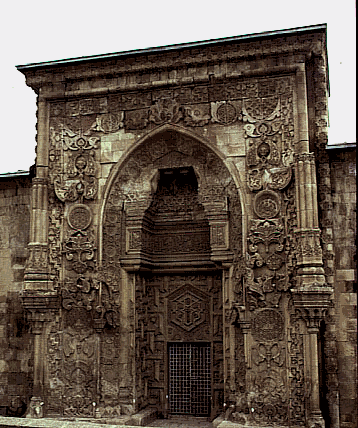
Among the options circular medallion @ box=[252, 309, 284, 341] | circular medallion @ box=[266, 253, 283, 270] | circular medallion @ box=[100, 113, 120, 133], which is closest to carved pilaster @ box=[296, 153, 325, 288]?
circular medallion @ box=[266, 253, 283, 270]

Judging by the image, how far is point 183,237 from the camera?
1319 centimetres

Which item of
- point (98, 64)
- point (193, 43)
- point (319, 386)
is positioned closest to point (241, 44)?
point (193, 43)

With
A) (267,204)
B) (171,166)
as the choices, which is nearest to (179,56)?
(171,166)

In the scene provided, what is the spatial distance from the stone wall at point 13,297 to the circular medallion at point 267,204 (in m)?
5.72

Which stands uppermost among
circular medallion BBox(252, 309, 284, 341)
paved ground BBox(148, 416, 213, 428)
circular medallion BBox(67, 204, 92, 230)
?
circular medallion BBox(67, 204, 92, 230)

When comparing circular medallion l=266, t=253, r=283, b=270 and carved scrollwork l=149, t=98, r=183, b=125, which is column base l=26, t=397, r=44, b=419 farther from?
carved scrollwork l=149, t=98, r=183, b=125

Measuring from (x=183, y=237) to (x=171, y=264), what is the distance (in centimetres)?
70

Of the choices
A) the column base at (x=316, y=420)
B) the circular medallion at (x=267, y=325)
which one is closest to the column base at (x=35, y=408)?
the circular medallion at (x=267, y=325)

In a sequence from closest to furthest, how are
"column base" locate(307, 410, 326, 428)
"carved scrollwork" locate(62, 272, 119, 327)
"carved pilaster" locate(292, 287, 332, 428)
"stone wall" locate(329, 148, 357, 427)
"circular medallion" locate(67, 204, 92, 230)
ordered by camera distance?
"column base" locate(307, 410, 326, 428) < "carved pilaster" locate(292, 287, 332, 428) < "stone wall" locate(329, 148, 357, 427) < "carved scrollwork" locate(62, 272, 119, 327) < "circular medallion" locate(67, 204, 92, 230)

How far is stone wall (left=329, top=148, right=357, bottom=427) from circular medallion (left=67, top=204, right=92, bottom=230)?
5.34m

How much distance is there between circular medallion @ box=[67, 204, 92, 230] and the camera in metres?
12.5

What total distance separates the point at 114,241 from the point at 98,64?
13.2 ft

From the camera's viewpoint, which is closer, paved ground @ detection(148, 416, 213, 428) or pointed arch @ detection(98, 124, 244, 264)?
pointed arch @ detection(98, 124, 244, 264)

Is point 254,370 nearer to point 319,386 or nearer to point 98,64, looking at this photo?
point 319,386
